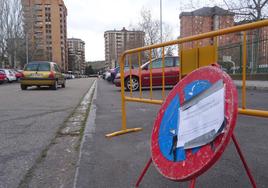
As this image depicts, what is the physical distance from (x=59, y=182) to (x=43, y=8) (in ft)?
363

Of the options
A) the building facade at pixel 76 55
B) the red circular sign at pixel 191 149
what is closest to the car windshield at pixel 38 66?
the red circular sign at pixel 191 149

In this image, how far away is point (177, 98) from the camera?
8.34ft

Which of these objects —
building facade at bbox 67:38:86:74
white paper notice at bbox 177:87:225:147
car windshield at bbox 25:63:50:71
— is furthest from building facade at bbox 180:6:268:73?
building facade at bbox 67:38:86:74

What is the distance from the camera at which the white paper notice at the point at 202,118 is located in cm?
198

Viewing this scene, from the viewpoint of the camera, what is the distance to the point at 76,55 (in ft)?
502

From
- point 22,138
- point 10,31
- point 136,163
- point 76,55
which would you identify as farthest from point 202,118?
point 76,55

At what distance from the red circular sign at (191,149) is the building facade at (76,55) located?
130453mm

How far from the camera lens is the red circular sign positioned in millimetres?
1875

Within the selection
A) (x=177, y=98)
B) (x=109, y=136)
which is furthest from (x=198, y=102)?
(x=109, y=136)

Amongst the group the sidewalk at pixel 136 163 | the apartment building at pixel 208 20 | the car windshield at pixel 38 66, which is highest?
the apartment building at pixel 208 20

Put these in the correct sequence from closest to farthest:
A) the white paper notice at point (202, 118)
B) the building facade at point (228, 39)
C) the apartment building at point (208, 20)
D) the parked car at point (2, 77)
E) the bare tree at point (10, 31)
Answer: the white paper notice at point (202, 118) → the building facade at point (228, 39) → the apartment building at point (208, 20) → the parked car at point (2, 77) → the bare tree at point (10, 31)

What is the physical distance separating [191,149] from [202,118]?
23cm

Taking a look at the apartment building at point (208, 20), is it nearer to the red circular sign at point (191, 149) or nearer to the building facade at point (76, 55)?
the red circular sign at point (191, 149)

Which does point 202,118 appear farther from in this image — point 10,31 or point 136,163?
point 10,31
